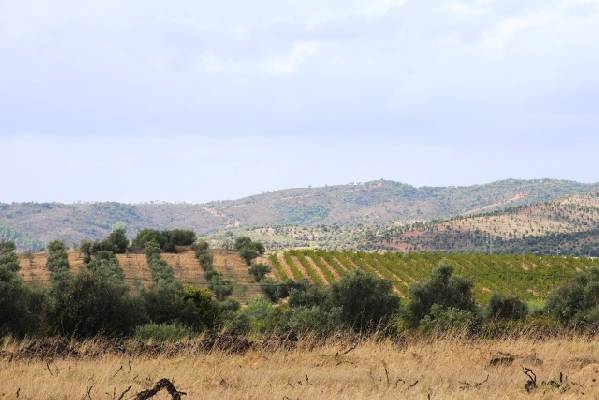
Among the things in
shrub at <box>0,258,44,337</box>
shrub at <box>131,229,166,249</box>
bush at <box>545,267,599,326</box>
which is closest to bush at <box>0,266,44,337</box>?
shrub at <box>0,258,44,337</box>

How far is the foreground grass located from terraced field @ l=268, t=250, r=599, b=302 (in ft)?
193

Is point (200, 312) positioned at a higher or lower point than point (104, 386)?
lower

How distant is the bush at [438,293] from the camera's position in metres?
36.8

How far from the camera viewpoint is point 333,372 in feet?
32.1

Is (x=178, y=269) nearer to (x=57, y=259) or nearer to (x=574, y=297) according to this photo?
(x=57, y=259)

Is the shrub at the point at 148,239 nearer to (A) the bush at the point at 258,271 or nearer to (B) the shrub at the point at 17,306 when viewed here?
(A) the bush at the point at 258,271

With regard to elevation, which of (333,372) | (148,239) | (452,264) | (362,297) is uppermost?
(333,372)

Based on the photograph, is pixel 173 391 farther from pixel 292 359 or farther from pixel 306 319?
pixel 306 319

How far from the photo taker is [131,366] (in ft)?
34.5

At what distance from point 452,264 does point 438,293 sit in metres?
52.6

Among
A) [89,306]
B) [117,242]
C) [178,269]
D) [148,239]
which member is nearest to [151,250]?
[117,242]

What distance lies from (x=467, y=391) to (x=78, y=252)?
87.9 metres

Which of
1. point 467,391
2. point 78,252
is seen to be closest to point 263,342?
point 467,391

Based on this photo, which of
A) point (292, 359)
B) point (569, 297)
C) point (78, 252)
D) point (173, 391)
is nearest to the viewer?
point (173, 391)
